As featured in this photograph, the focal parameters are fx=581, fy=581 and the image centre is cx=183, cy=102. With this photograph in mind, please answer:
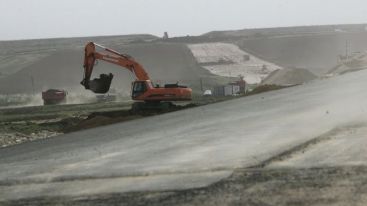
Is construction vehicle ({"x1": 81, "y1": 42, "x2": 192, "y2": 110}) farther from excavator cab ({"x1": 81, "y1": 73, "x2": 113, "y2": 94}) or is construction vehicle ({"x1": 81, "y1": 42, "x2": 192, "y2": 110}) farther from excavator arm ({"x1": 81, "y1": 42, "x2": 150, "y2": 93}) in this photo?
excavator cab ({"x1": 81, "y1": 73, "x2": 113, "y2": 94})

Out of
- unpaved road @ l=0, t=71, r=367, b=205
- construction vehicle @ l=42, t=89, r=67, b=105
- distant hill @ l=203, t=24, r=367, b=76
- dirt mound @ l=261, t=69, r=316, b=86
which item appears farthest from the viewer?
distant hill @ l=203, t=24, r=367, b=76

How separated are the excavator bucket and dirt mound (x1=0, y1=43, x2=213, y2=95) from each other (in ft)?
159

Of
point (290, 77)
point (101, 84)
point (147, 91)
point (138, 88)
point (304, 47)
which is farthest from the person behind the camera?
point (304, 47)

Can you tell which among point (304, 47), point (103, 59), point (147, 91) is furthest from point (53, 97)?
point (304, 47)

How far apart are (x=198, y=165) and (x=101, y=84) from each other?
1591cm

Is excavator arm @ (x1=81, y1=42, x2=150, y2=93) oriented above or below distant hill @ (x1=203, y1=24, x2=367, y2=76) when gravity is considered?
above

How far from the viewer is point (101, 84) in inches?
976

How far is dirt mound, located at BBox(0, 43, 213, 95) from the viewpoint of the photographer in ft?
274

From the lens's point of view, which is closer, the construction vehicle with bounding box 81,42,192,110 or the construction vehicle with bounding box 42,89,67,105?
the construction vehicle with bounding box 81,42,192,110

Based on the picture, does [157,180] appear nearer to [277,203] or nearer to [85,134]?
[277,203]

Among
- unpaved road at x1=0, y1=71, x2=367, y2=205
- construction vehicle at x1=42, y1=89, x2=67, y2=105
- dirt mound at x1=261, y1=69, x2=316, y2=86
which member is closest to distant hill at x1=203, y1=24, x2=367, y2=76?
dirt mound at x1=261, y1=69, x2=316, y2=86

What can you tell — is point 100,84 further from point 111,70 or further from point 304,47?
point 304,47

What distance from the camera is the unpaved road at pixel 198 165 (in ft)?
24.1

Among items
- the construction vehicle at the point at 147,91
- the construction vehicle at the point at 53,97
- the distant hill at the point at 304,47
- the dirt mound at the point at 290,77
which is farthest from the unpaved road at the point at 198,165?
the distant hill at the point at 304,47
